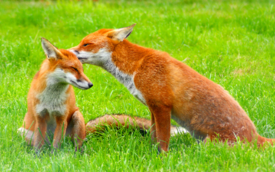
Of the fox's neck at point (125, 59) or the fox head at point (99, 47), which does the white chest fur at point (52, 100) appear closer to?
the fox head at point (99, 47)

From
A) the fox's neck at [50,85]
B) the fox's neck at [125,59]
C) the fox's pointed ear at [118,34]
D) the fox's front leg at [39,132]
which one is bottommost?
the fox's front leg at [39,132]

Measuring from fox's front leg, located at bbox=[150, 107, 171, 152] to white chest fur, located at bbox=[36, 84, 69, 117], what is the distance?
125cm

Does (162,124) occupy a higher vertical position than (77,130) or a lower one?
higher

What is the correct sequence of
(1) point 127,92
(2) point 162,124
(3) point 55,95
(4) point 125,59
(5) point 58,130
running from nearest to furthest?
(2) point 162,124 < (3) point 55,95 < (5) point 58,130 < (4) point 125,59 < (1) point 127,92

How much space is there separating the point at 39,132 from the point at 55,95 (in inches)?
22.9

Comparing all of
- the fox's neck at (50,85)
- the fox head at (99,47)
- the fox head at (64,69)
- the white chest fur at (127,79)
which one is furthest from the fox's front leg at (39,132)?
the white chest fur at (127,79)

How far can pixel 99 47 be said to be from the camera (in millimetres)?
4449

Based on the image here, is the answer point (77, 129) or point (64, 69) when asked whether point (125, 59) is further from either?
point (77, 129)

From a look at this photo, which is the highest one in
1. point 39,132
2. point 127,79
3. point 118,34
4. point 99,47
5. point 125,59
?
point 118,34

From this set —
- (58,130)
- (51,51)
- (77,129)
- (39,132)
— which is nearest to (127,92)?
(77,129)

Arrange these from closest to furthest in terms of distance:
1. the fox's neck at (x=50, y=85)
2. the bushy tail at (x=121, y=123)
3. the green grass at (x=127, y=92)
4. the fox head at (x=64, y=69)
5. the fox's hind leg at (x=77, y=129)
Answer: the green grass at (x=127, y=92)
the fox head at (x=64, y=69)
the fox's neck at (x=50, y=85)
the fox's hind leg at (x=77, y=129)
the bushy tail at (x=121, y=123)

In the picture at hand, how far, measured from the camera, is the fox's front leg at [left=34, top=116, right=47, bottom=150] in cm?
433

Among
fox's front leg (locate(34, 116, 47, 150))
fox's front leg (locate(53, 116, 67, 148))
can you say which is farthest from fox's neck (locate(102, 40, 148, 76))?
fox's front leg (locate(34, 116, 47, 150))

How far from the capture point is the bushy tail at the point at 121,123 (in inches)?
193
